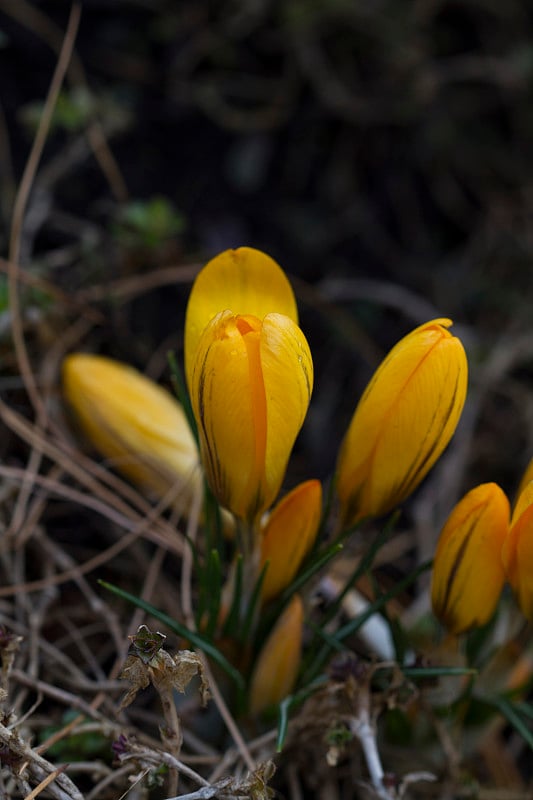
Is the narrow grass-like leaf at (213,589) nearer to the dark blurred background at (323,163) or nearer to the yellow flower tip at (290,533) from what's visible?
the yellow flower tip at (290,533)

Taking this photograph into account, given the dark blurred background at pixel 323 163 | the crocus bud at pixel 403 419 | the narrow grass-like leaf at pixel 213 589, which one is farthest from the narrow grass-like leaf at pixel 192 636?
the dark blurred background at pixel 323 163

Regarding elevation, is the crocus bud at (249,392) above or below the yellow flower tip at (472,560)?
above

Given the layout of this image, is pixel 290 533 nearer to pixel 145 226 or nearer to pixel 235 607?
pixel 235 607

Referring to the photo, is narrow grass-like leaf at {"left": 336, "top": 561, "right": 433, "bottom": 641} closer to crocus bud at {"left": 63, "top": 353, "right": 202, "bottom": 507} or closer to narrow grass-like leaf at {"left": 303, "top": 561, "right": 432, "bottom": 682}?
narrow grass-like leaf at {"left": 303, "top": 561, "right": 432, "bottom": 682}

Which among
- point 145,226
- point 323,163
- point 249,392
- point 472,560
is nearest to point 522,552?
point 472,560

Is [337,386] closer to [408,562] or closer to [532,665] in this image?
[408,562]

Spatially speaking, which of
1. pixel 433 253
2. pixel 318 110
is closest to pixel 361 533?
pixel 433 253

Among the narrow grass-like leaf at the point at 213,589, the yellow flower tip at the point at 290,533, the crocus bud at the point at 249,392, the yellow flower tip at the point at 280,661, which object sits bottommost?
the yellow flower tip at the point at 280,661
